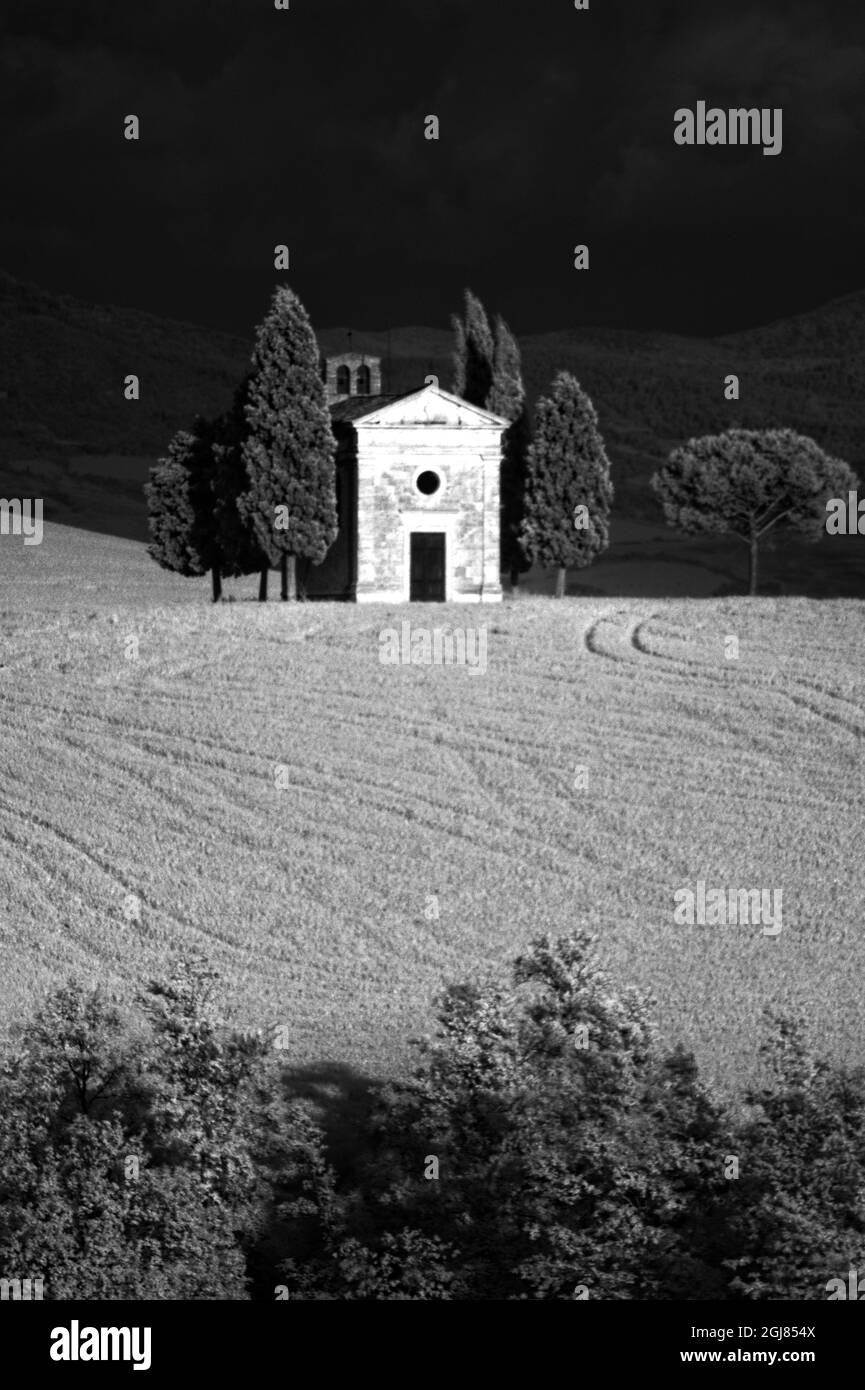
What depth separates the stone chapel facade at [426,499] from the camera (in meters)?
71.6

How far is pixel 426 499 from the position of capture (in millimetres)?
72062

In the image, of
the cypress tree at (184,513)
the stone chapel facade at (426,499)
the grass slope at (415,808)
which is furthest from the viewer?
the cypress tree at (184,513)

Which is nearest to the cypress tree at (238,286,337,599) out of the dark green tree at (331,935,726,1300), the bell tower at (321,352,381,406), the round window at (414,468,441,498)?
the round window at (414,468,441,498)

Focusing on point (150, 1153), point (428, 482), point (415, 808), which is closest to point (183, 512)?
point (428, 482)

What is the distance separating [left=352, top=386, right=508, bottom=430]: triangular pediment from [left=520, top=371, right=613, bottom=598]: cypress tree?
3.13 m

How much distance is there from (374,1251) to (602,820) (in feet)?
64.6

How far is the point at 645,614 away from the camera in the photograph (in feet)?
228

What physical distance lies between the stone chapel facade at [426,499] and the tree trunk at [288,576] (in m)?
1.81

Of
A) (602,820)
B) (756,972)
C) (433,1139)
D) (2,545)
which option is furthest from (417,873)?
(2,545)

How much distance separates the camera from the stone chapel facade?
71.6 meters

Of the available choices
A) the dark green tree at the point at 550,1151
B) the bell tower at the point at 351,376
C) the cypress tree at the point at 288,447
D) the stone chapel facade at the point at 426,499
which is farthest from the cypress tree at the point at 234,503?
the dark green tree at the point at 550,1151

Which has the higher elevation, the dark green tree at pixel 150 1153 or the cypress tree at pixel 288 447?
the cypress tree at pixel 288 447

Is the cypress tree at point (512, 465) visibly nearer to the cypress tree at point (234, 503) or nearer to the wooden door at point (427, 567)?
the wooden door at point (427, 567)
